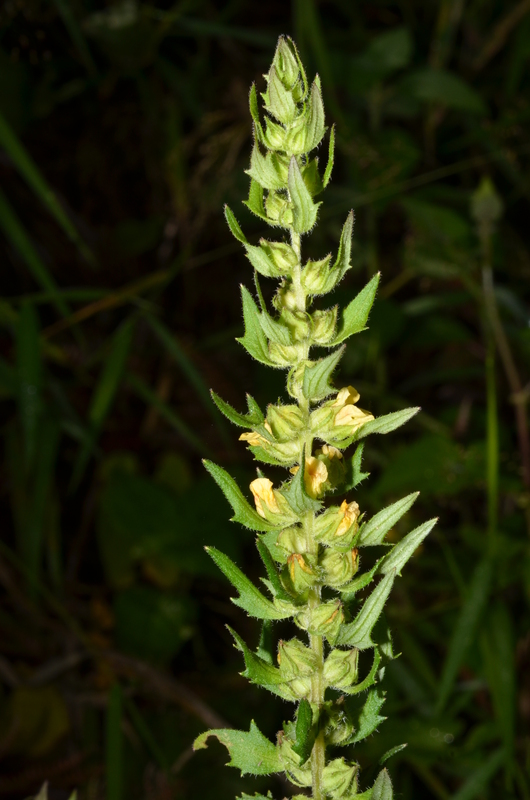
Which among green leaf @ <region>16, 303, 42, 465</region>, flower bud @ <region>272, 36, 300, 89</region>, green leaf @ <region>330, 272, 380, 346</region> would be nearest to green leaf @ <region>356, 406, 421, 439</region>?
green leaf @ <region>330, 272, 380, 346</region>

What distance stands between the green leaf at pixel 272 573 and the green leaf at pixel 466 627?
1.48 meters

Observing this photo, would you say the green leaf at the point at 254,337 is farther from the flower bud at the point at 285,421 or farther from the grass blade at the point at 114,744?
the grass blade at the point at 114,744

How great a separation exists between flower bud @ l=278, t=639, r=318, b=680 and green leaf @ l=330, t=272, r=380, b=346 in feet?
1.30

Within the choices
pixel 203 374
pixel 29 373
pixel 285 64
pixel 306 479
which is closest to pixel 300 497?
pixel 306 479

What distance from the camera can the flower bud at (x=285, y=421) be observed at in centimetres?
93

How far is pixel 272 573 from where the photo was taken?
908 mm

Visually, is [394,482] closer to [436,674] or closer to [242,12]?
[436,674]

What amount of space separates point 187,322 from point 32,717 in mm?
1962

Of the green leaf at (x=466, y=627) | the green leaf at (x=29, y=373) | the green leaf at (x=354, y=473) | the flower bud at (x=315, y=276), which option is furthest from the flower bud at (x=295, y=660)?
the green leaf at (x=29, y=373)

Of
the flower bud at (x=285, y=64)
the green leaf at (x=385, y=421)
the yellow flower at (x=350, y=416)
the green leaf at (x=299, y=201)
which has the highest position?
the flower bud at (x=285, y=64)

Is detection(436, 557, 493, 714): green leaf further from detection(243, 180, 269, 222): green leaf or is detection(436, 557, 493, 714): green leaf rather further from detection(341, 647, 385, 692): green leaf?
detection(243, 180, 269, 222): green leaf

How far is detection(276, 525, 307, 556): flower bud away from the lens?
98 cm

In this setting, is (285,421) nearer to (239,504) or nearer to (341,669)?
(239,504)

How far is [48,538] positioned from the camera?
10.3 ft
